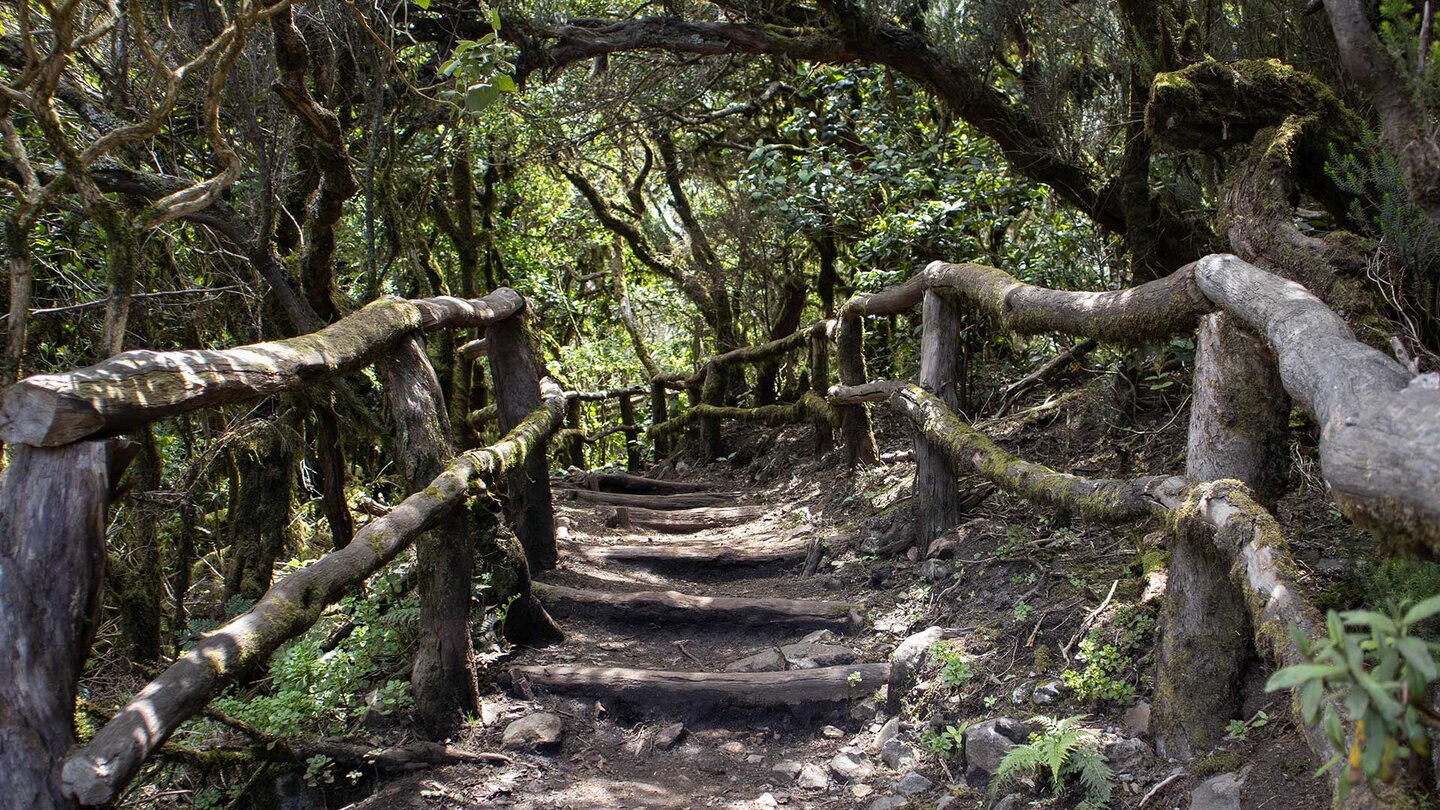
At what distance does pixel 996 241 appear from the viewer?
7.22 meters

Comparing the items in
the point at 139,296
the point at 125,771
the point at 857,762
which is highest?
the point at 139,296

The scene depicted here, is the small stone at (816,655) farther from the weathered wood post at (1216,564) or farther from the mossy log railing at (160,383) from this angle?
the mossy log railing at (160,383)

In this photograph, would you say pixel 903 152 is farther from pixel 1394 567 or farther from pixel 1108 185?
pixel 1394 567

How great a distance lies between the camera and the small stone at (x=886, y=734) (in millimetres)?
3549

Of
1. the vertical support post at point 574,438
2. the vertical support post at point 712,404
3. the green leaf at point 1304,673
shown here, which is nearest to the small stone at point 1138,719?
the green leaf at point 1304,673

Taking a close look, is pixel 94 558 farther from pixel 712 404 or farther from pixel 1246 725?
pixel 712 404

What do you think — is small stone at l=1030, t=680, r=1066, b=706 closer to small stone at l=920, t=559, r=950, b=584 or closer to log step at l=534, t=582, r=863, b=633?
small stone at l=920, t=559, r=950, b=584

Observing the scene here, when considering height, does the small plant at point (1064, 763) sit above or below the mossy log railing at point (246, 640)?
below

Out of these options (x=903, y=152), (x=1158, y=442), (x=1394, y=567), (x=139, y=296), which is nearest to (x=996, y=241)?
(x=903, y=152)

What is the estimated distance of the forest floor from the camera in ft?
8.90

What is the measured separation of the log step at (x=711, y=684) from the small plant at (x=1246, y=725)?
1.58m

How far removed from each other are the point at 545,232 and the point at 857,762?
10726 millimetres

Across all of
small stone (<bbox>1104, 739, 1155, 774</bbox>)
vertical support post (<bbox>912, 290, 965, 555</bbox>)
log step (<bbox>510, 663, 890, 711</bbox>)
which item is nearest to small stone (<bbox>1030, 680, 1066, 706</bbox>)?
small stone (<bbox>1104, 739, 1155, 774</bbox>)

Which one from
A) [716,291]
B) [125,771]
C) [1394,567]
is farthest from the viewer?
[716,291]
